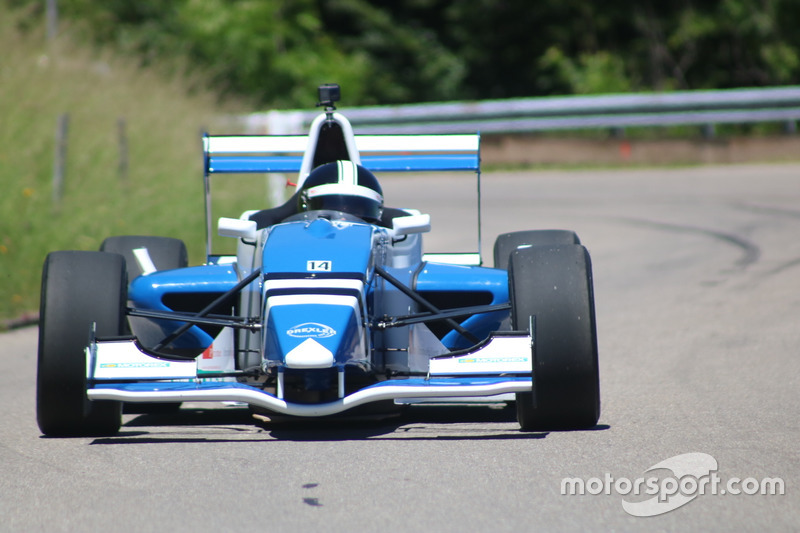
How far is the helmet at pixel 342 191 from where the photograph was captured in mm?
6277

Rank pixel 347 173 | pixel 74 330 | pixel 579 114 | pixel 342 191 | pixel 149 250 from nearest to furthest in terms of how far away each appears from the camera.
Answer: pixel 74 330 < pixel 342 191 < pixel 347 173 < pixel 149 250 < pixel 579 114

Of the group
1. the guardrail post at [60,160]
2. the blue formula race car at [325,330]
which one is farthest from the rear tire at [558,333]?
the guardrail post at [60,160]

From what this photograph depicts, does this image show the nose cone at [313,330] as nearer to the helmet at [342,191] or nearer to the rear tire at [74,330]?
the rear tire at [74,330]

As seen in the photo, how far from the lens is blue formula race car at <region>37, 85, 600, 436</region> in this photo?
5.05 m

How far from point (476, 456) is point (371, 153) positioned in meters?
3.20

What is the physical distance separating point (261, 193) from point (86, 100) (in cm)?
251

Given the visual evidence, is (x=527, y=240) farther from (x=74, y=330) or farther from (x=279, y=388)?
(x=74, y=330)

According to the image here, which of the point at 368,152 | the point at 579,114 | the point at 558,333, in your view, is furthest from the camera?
the point at 579,114

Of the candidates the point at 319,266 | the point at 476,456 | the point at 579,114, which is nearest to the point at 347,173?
the point at 319,266

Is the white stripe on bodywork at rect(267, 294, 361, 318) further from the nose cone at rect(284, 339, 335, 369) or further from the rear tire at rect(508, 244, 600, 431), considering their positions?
the rear tire at rect(508, 244, 600, 431)

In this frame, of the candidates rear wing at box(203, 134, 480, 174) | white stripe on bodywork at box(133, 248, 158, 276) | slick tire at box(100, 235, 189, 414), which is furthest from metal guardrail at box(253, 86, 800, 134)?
white stripe on bodywork at box(133, 248, 158, 276)

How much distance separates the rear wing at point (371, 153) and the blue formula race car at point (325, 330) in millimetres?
1385

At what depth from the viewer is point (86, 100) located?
1555 centimetres

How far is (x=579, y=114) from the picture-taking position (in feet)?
60.4
